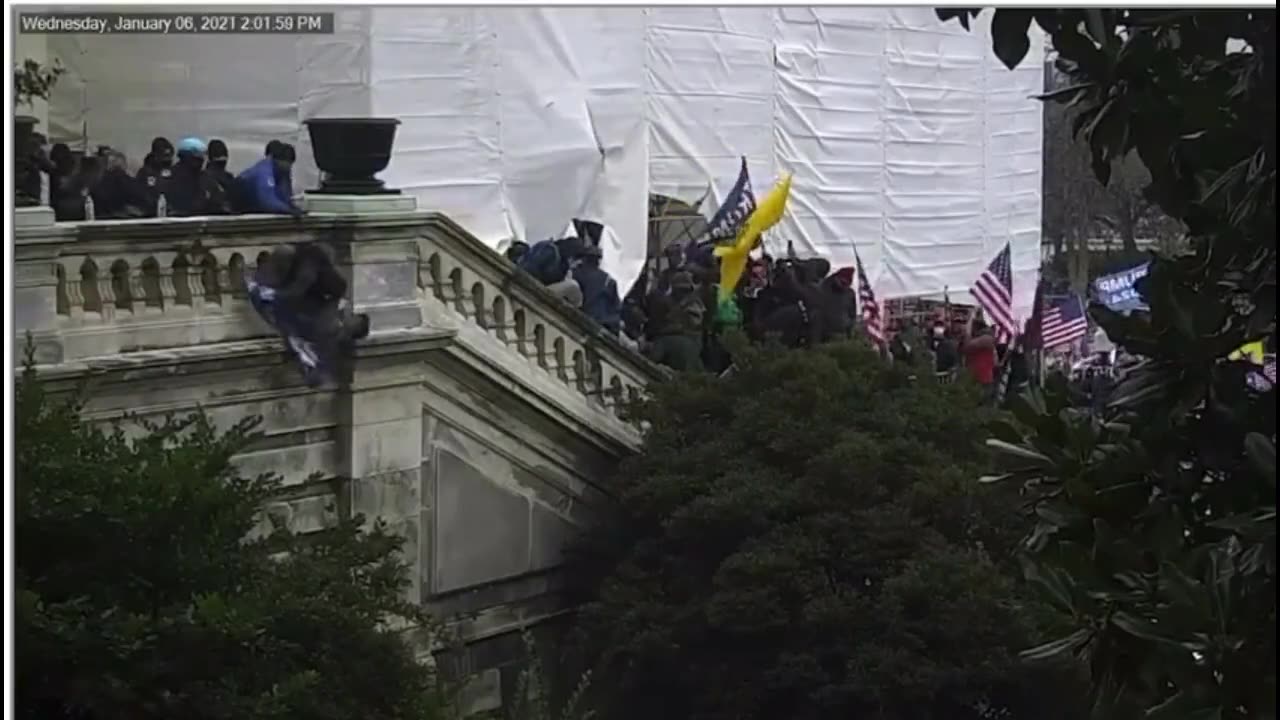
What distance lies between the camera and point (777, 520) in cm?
722

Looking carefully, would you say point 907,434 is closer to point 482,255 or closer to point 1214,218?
point 482,255

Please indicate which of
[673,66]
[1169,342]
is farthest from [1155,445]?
[673,66]

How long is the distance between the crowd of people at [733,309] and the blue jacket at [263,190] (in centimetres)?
109

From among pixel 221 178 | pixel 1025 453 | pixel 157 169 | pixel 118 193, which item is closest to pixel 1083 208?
pixel 1025 453

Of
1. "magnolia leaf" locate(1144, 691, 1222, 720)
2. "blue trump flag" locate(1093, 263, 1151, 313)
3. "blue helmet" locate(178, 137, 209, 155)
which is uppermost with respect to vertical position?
"blue helmet" locate(178, 137, 209, 155)

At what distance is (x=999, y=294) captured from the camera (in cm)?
602

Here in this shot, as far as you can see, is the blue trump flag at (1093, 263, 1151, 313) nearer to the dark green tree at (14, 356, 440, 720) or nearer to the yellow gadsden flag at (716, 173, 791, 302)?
the yellow gadsden flag at (716, 173, 791, 302)

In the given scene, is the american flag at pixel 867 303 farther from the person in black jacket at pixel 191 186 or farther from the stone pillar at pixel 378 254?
the person in black jacket at pixel 191 186

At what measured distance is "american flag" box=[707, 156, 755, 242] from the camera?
5.99m

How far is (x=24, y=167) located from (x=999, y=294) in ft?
10.1

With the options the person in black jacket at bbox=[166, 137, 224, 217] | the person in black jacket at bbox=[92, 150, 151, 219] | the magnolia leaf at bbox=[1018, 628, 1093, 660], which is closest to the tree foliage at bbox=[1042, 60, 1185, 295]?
the magnolia leaf at bbox=[1018, 628, 1093, 660]
